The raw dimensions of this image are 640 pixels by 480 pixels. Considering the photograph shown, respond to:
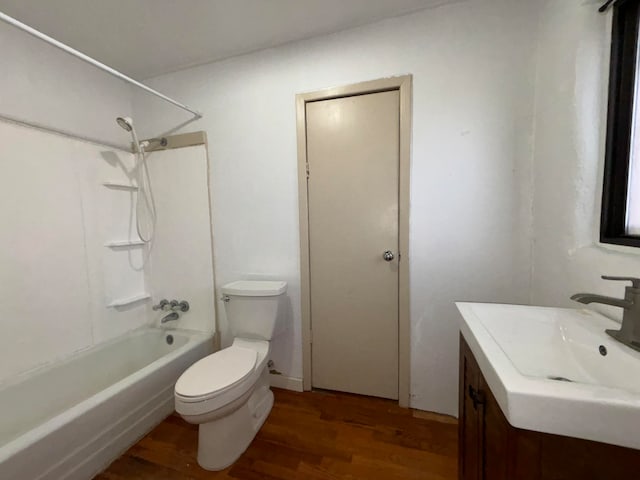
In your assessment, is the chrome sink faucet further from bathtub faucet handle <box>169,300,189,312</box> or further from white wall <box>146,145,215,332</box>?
bathtub faucet handle <box>169,300,189,312</box>

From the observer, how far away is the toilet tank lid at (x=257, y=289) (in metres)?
1.57

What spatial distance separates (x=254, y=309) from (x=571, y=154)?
5.66ft

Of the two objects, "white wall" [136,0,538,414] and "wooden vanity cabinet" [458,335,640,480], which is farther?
"white wall" [136,0,538,414]

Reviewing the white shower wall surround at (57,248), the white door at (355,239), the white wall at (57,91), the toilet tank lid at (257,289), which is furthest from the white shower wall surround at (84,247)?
the white door at (355,239)

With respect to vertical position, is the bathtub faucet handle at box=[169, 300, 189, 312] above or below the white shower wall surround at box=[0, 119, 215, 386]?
below

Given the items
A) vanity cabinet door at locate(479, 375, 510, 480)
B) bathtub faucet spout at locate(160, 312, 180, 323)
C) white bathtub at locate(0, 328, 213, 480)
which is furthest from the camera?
bathtub faucet spout at locate(160, 312, 180, 323)

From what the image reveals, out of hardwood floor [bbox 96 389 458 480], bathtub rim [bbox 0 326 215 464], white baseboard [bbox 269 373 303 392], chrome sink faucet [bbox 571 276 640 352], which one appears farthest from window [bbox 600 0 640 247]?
bathtub rim [bbox 0 326 215 464]

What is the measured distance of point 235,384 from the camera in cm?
124

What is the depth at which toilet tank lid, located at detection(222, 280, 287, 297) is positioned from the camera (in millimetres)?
1573

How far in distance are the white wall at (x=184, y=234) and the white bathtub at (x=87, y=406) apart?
0.83 feet

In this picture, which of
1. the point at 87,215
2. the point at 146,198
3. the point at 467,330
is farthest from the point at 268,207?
the point at 467,330

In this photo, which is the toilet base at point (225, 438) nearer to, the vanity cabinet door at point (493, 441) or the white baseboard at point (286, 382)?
the white baseboard at point (286, 382)

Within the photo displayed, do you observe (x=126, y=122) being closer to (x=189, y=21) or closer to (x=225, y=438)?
(x=189, y=21)

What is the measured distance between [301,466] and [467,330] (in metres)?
1.06
